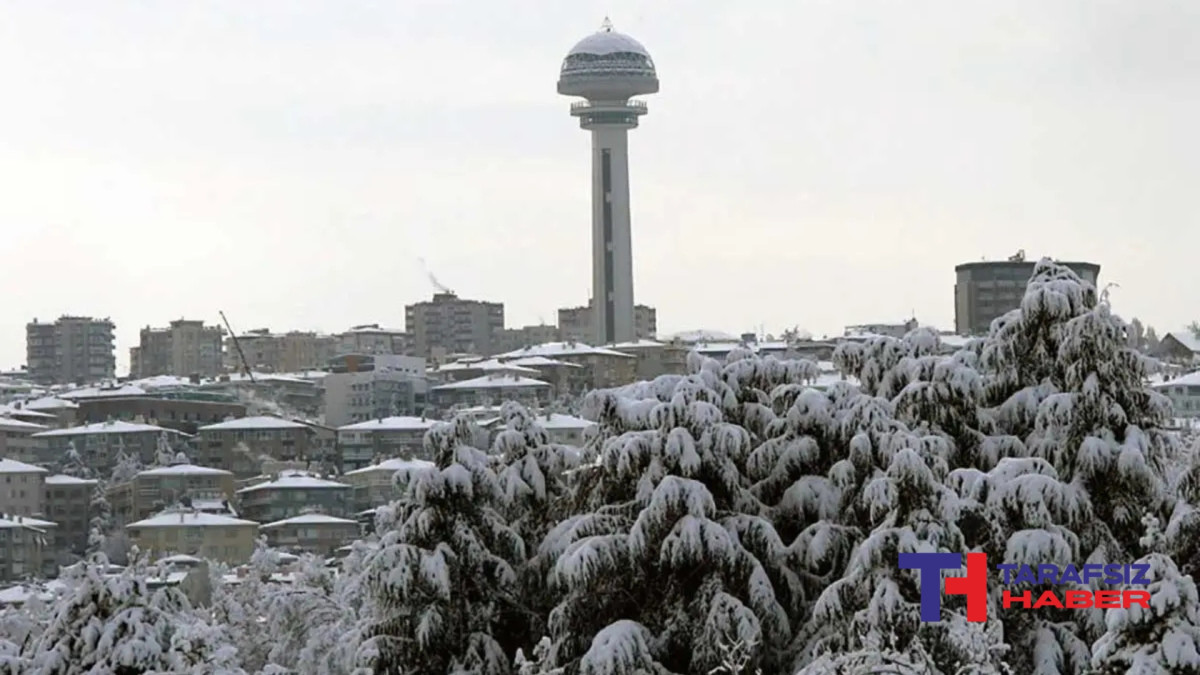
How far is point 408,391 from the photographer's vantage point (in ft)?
469

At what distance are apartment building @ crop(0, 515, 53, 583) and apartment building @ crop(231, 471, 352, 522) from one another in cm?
754

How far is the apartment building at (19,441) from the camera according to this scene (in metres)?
124

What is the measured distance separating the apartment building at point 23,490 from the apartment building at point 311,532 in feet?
47.7

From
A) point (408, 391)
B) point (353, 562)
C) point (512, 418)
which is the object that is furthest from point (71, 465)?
point (512, 418)

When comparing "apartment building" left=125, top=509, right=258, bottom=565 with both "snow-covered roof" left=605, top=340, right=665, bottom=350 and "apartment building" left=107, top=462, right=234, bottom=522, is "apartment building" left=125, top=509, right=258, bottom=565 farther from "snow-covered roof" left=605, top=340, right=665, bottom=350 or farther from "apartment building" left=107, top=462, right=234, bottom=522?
"snow-covered roof" left=605, top=340, right=665, bottom=350

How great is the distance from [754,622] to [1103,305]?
411 centimetres

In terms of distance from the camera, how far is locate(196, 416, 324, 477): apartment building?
4774 inches

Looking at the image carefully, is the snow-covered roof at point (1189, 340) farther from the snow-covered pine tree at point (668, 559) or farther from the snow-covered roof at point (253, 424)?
the snow-covered pine tree at point (668, 559)

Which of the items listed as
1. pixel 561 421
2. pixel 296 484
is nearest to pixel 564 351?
pixel 561 421

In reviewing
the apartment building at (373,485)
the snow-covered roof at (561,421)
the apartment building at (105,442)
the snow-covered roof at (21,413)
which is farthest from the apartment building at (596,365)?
the apartment building at (373,485)

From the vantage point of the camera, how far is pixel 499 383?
13600 centimetres

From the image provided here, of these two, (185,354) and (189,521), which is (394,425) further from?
(185,354)

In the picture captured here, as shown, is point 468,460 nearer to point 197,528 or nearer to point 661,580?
point 661,580

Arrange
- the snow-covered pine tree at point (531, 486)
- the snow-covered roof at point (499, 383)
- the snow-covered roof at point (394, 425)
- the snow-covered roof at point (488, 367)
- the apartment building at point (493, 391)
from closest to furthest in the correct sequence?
A: the snow-covered pine tree at point (531, 486) → the snow-covered roof at point (394, 425) → the apartment building at point (493, 391) → the snow-covered roof at point (499, 383) → the snow-covered roof at point (488, 367)
